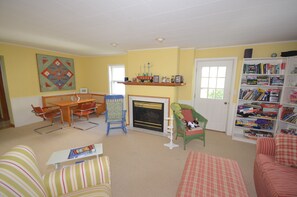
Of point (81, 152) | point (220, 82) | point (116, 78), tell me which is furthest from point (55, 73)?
point (220, 82)

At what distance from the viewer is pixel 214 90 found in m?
3.68

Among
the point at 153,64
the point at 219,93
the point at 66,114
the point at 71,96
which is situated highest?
the point at 153,64

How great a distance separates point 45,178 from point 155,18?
2.26 m

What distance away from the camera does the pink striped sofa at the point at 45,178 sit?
931 mm

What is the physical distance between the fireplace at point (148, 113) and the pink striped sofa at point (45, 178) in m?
2.35

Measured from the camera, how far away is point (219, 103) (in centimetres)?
367

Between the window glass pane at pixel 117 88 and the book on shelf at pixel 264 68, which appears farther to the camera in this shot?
the window glass pane at pixel 117 88

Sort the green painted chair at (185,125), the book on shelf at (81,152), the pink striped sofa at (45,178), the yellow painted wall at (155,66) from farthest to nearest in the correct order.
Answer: the yellow painted wall at (155,66) → the green painted chair at (185,125) → the book on shelf at (81,152) → the pink striped sofa at (45,178)

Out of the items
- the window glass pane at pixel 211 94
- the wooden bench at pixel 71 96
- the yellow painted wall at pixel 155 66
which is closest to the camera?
the yellow painted wall at pixel 155 66

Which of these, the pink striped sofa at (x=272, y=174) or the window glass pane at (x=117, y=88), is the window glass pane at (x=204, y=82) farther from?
the window glass pane at (x=117, y=88)

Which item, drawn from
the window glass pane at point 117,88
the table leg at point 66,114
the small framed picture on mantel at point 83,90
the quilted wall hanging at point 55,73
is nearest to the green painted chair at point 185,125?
the window glass pane at point 117,88

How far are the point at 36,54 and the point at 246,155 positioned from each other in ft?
20.6

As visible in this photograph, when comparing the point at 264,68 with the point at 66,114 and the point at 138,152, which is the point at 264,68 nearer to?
the point at 138,152

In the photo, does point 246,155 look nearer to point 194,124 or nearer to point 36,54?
point 194,124
